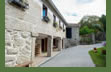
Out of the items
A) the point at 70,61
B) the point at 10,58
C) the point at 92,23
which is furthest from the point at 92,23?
the point at 10,58

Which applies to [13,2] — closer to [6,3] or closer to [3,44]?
[6,3]

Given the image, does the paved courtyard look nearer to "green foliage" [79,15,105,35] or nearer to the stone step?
the stone step

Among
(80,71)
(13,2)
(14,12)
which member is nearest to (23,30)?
(14,12)

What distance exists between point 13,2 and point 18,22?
0.78 meters

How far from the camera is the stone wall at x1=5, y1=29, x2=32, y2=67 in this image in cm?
369

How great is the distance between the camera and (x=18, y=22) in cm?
419

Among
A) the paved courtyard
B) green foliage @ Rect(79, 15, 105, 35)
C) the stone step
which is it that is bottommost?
the paved courtyard

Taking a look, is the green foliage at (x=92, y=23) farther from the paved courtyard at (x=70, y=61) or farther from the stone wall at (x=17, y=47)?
the stone wall at (x=17, y=47)

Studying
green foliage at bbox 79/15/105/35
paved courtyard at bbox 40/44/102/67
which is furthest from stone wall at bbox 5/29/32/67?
green foliage at bbox 79/15/105/35

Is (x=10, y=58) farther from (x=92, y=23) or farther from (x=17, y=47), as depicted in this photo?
(x=92, y=23)

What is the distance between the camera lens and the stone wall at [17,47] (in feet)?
12.1

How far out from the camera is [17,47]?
4.19 metres

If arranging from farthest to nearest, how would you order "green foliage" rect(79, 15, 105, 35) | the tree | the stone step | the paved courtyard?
the tree < "green foliage" rect(79, 15, 105, 35) < the paved courtyard < the stone step

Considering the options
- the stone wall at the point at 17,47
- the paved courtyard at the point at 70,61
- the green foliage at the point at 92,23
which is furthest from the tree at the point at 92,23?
the stone wall at the point at 17,47
